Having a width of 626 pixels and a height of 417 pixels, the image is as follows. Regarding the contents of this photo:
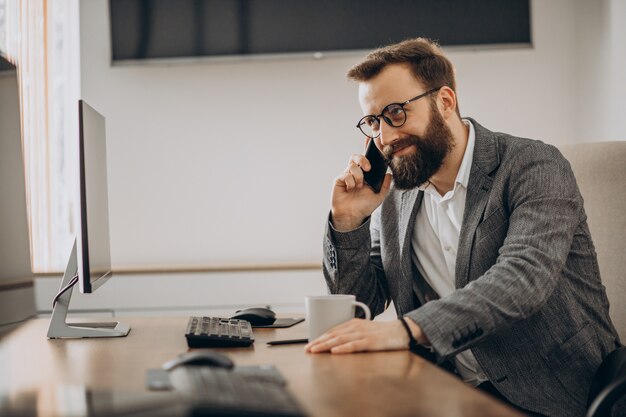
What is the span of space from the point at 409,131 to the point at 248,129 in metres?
1.56

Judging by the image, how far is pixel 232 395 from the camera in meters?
0.75

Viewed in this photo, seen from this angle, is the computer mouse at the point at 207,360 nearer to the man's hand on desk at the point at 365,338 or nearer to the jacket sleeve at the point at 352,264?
the man's hand on desk at the point at 365,338

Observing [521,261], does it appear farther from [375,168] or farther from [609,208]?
[375,168]

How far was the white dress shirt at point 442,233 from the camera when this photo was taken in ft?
5.73

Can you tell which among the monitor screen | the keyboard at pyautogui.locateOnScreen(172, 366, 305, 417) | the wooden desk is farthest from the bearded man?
the monitor screen

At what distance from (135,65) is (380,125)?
175 centimetres

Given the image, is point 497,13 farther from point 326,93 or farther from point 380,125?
point 380,125

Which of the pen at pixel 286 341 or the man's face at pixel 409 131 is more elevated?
the man's face at pixel 409 131

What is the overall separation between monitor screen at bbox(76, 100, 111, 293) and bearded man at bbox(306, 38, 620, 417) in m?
0.51

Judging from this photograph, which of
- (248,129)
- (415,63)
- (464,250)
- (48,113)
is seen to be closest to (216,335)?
(464,250)

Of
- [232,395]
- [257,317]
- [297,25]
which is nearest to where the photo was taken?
[232,395]

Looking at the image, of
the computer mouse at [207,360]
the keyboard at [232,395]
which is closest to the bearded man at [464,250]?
the computer mouse at [207,360]

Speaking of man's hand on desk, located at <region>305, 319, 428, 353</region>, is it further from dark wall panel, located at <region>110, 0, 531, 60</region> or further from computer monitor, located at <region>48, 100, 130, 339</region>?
dark wall panel, located at <region>110, 0, 531, 60</region>

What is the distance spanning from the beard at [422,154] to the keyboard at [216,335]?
0.56 metres
